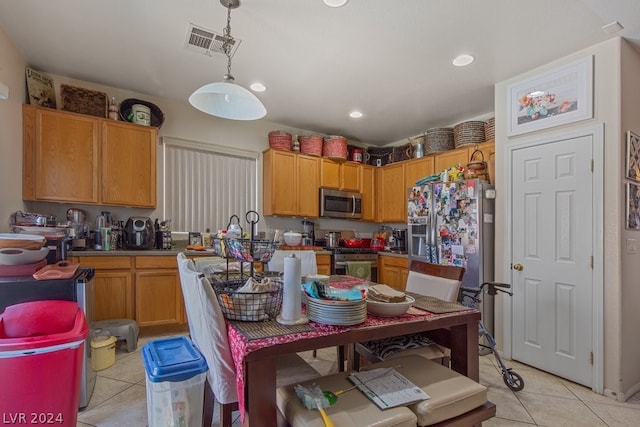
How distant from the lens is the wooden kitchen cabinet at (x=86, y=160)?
305 centimetres

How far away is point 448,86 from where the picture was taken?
3.32 meters

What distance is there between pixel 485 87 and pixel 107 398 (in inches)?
163

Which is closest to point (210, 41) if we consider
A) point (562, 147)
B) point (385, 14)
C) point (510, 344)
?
point (385, 14)

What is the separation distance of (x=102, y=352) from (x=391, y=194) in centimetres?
395

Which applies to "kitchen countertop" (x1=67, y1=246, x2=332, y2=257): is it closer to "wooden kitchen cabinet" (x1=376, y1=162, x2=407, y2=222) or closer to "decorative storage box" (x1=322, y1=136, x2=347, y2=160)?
"decorative storage box" (x1=322, y1=136, x2=347, y2=160)

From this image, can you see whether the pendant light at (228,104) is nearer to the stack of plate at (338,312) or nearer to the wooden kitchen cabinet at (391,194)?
the stack of plate at (338,312)

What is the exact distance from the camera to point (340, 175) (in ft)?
16.1

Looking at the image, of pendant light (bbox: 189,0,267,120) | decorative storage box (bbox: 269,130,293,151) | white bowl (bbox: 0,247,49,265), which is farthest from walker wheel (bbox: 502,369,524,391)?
decorative storage box (bbox: 269,130,293,151)

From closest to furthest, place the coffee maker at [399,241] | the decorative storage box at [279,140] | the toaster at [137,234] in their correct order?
the toaster at [137,234] → the decorative storage box at [279,140] → the coffee maker at [399,241]

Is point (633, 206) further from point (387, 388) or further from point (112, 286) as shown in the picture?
point (112, 286)

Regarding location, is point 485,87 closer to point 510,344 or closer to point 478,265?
point 478,265

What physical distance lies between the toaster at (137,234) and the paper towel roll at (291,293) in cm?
275

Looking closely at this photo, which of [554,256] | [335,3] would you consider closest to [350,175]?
[554,256]

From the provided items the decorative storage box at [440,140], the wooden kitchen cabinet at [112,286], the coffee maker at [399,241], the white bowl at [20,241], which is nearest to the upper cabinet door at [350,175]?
the coffee maker at [399,241]
